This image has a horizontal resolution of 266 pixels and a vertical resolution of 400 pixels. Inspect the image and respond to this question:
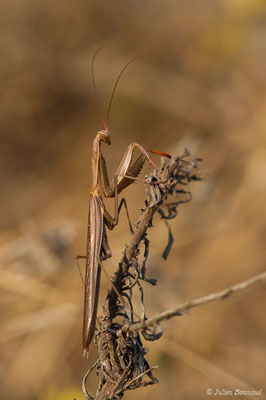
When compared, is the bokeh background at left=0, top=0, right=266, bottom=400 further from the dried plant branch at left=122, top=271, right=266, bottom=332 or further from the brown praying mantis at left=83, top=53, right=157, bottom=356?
the dried plant branch at left=122, top=271, right=266, bottom=332

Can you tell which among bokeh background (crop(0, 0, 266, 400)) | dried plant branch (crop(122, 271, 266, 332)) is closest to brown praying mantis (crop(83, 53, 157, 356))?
dried plant branch (crop(122, 271, 266, 332))

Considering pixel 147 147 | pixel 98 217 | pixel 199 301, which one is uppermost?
pixel 147 147

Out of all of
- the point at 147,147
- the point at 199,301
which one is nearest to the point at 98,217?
the point at 199,301

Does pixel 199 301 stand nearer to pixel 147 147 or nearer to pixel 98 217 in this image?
pixel 98 217

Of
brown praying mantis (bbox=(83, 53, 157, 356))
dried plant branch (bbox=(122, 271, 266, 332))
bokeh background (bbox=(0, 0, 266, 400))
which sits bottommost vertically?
dried plant branch (bbox=(122, 271, 266, 332))

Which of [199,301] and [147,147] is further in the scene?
[147,147]

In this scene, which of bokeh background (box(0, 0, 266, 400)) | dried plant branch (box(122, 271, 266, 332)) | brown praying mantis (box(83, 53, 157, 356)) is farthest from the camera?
bokeh background (box(0, 0, 266, 400))

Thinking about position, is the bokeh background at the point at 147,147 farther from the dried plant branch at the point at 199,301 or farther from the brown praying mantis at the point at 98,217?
the dried plant branch at the point at 199,301
